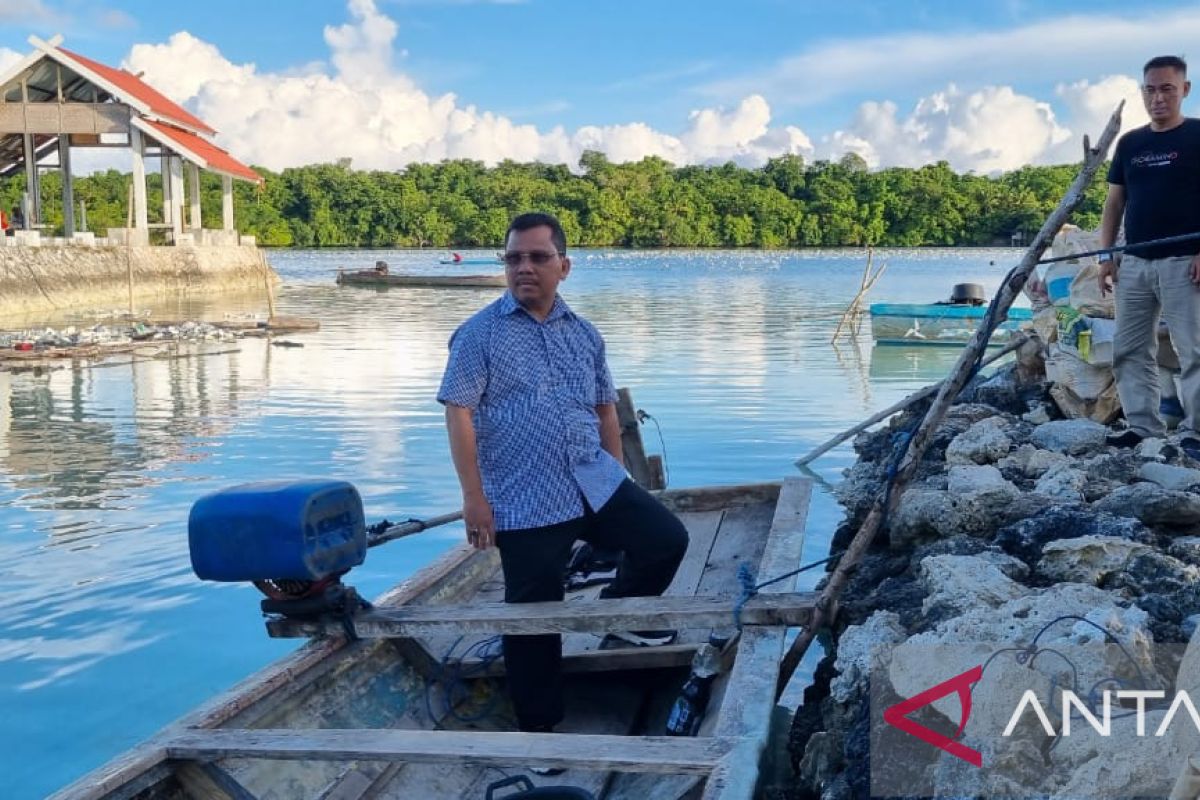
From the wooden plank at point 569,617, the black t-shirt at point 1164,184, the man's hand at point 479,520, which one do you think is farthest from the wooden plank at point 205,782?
the black t-shirt at point 1164,184

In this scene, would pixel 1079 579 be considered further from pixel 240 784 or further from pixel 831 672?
pixel 240 784

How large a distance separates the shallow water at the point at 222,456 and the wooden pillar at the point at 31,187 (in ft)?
31.2

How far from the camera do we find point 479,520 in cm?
350

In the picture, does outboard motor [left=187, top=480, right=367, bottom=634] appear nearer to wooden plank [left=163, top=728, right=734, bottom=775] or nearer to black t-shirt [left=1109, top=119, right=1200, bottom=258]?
wooden plank [left=163, top=728, right=734, bottom=775]

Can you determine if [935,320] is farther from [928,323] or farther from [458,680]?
[458,680]

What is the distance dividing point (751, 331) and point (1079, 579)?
2007 centimetres

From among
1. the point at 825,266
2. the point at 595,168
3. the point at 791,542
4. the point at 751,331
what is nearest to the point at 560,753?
the point at 791,542

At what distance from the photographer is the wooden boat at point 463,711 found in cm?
289

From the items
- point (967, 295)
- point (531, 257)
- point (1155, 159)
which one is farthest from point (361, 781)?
point (967, 295)

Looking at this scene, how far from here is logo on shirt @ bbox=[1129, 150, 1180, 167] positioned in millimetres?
5055

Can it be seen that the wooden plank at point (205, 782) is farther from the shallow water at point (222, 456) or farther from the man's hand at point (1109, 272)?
the man's hand at point (1109, 272)

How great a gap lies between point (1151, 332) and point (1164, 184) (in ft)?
2.58

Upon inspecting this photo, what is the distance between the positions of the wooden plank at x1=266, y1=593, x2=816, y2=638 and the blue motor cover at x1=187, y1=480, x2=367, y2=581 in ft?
1.05

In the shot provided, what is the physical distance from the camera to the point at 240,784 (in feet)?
10.2
